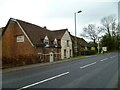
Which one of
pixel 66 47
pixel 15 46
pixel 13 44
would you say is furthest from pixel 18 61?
pixel 66 47

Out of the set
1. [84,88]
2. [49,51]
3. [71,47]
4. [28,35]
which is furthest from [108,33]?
[84,88]

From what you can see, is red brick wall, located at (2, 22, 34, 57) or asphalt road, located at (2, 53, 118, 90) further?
red brick wall, located at (2, 22, 34, 57)

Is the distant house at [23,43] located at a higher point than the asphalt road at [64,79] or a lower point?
higher

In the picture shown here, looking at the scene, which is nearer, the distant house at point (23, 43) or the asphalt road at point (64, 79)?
the asphalt road at point (64, 79)

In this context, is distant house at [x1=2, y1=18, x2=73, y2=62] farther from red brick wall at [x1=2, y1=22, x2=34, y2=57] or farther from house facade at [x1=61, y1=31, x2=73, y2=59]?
house facade at [x1=61, y1=31, x2=73, y2=59]

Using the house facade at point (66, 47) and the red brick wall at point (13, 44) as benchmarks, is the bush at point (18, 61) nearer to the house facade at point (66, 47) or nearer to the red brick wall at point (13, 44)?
the red brick wall at point (13, 44)

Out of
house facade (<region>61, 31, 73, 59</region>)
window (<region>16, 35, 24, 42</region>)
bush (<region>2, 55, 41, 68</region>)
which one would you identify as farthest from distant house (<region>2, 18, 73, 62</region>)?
house facade (<region>61, 31, 73, 59</region>)

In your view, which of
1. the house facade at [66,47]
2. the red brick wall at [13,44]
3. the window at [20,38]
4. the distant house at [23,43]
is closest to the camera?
the distant house at [23,43]

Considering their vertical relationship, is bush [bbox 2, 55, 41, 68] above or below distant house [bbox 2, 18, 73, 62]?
below

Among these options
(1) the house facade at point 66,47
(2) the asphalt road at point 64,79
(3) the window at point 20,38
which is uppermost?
(3) the window at point 20,38

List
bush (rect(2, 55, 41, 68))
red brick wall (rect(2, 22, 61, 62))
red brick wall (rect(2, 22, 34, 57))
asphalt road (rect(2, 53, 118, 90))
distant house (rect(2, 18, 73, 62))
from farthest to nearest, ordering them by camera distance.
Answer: red brick wall (rect(2, 22, 34, 57)) < red brick wall (rect(2, 22, 61, 62)) < distant house (rect(2, 18, 73, 62)) < bush (rect(2, 55, 41, 68)) < asphalt road (rect(2, 53, 118, 90))

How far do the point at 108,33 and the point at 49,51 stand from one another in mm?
44690

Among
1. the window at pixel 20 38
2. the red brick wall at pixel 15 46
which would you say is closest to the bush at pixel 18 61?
the red brick wall at pixel 15 46

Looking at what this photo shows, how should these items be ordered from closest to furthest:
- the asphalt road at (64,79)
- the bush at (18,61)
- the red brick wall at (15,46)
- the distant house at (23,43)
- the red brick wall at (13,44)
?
the asphalt road at (64,79), the bush at (18,61), the distant house at (23,43), the red brick wall at (15,46), the red brick wall at (13,44)
